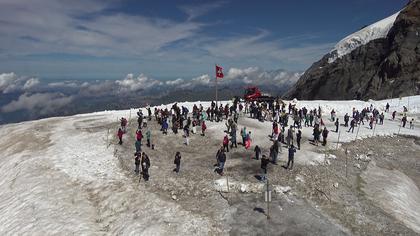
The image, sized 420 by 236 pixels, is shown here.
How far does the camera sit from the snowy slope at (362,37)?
→ 124 m

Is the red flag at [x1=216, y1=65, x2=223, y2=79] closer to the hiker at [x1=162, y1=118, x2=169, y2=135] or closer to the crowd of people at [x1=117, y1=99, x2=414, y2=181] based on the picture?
the crowd of people at [x1=117, y1=99, x2=414, y2=181]

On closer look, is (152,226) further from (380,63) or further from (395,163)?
(380,63)

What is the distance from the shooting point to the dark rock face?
315 ft

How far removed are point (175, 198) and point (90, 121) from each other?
30.8 meters

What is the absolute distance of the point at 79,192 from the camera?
24531mm

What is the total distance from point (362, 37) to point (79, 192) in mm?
125345

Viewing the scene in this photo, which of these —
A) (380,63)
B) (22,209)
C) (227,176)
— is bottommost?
(22,209)

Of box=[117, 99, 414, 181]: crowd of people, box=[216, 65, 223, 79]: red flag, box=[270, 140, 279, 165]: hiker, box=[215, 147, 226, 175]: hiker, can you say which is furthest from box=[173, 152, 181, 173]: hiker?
box=[216, 65, 223, 79]: red flag

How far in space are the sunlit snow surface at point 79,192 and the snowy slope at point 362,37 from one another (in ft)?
302

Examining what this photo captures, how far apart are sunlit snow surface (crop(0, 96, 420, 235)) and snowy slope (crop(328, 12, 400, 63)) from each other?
9195cm

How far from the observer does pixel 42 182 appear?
26.8 metres

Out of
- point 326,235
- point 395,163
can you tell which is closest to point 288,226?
point 326,235

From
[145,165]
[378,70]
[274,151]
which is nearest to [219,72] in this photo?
[274,151]

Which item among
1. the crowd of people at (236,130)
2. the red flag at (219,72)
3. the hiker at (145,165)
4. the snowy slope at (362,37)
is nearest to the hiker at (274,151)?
the crowd of people at (236,130)
